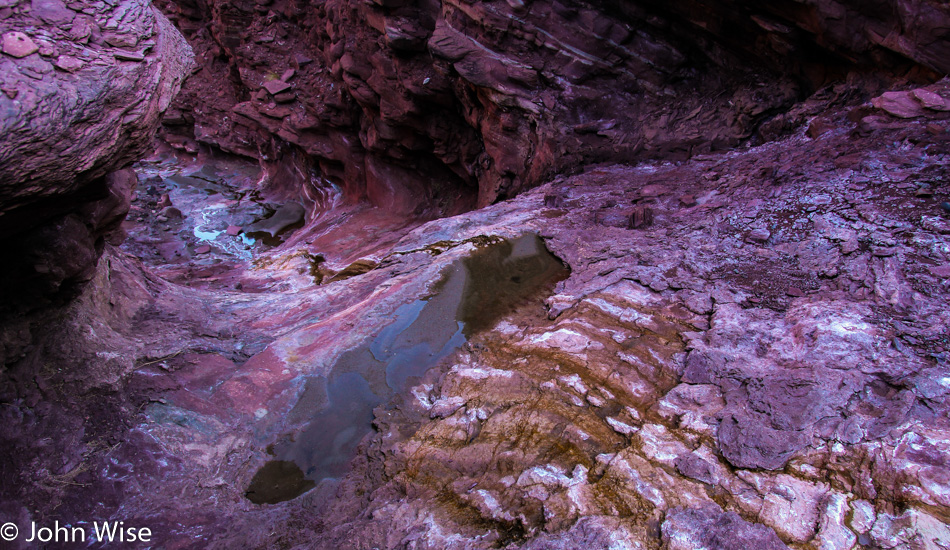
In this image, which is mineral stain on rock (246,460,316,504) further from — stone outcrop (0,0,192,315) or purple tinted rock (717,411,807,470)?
purple tinted rock (717,411,807,470)

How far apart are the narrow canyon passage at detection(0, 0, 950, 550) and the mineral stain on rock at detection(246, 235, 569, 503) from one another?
0.07 feet

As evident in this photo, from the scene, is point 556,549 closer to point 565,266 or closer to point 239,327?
point 565,266

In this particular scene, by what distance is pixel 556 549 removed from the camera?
71.2 inches

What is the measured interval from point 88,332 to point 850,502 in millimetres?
3997

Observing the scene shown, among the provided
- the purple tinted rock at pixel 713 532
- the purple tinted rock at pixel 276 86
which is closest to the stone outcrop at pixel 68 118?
the purple tinted rock at pixel 713 532

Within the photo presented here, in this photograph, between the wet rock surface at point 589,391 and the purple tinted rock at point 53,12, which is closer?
the wet rock surface at point 589,391

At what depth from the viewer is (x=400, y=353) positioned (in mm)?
3314
